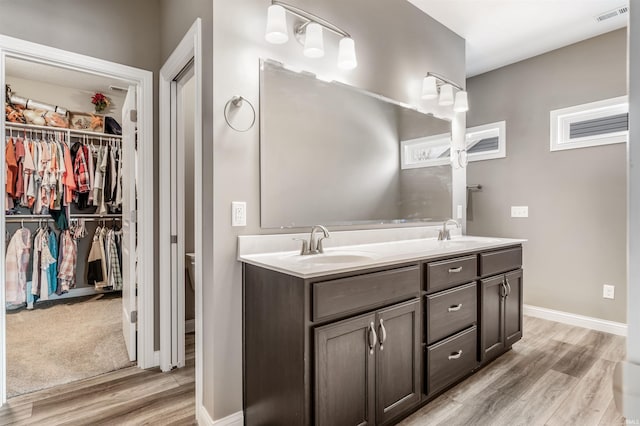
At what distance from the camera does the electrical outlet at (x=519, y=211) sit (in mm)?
3631

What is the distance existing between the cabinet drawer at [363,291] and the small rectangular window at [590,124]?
8.64 feet

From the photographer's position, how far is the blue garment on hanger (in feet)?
13.0

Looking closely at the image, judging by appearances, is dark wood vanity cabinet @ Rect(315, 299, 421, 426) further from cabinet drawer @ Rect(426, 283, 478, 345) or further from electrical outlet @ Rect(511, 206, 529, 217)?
electrical outlet @ Rect(511, 206, 529, 217)

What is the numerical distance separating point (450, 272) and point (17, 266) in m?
4.43

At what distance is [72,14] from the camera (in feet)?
7.00

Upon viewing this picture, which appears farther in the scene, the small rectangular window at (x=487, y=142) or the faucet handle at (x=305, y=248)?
the small rectangular window at (x=487, y=142)

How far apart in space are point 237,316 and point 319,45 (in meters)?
1.60

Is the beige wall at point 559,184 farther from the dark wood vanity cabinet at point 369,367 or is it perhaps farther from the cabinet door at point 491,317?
the dark wood vanity cabinet at point 369,367

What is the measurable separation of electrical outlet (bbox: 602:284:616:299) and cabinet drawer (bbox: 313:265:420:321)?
8.19 feet

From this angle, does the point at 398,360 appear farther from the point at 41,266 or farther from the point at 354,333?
the point at 41,266

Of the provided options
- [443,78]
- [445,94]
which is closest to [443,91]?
[445,94]

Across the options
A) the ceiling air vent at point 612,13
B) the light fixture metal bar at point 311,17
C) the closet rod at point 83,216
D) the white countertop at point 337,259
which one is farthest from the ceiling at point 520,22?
the closet rod at point 83,216

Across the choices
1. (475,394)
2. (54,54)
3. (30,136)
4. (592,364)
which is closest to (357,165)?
(475,394)

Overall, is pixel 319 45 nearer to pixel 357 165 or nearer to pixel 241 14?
pixel 241 14
